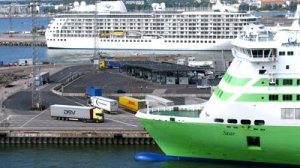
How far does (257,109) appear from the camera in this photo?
35781 mm

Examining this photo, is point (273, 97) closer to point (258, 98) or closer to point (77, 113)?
point (258, 98)

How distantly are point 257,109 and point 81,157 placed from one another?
1286 cm

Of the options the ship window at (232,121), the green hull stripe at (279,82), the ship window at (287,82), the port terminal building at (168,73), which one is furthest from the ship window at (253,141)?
the port terminal building at (168,73)

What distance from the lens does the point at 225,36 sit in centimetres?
12575

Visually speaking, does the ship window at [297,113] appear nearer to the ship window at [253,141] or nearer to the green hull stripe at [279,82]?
the green hull stripe at [279,82]

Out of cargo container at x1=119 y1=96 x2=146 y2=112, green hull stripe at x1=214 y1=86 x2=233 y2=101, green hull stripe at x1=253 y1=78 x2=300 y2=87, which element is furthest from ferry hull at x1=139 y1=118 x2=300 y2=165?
cargo container at x1=119 y1=96 x2=146 y2=112

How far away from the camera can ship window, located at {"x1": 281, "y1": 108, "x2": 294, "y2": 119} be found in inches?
1395

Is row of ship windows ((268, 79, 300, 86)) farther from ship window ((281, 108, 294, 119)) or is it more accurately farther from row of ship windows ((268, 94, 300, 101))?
ship window ((281, 108, 294, 119))

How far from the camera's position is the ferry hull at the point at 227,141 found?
35.6 meters

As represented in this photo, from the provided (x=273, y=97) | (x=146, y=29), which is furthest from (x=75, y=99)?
(x=146, y=29)

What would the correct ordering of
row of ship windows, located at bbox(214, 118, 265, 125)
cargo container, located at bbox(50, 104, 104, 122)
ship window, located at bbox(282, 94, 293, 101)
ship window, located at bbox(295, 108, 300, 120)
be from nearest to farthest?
ship window, located at bbox(295, 108, 300, 120) → ship window, located at bbox(282, 94, 293, 101) → row of ship windows, located at bbox(214, 118, 265, 125) → cargo container, located at bbox(50, 104, 104, 122)

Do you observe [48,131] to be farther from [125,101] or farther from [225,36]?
[225,36]

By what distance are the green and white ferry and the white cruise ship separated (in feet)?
283

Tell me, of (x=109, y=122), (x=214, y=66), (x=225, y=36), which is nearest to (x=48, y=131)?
(x=109, y=122)
